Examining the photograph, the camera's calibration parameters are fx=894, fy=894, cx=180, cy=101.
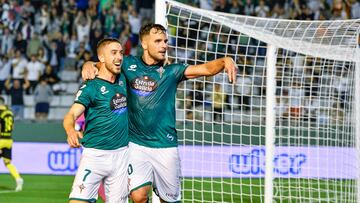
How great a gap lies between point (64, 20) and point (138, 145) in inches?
583

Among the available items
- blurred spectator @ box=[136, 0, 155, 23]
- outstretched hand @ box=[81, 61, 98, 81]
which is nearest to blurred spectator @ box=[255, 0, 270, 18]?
blurred spectator @ box=[136, 0, 155, 23]

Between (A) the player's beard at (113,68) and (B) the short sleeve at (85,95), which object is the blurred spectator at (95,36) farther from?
(B) the short sleeve at (85,95)

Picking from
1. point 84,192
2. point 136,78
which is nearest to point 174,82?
point 136,78

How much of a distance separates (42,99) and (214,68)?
A: 1323cm

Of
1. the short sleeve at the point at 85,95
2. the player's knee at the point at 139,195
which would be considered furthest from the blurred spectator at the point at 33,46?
the short sleeve at the point at 85,95

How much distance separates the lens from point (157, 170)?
864 cm

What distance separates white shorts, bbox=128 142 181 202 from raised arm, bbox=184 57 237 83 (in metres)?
0.79

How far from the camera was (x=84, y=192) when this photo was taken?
26.1 ft

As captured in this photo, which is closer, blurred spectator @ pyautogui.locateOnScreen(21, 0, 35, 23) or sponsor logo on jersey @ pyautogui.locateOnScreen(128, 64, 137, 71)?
sponsor logo on jersey @ pyautogui.locateOnScreen(128, 64, 137, 71)

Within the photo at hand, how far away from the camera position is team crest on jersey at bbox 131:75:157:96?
8516 mm

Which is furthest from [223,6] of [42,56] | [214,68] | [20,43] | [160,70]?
[214,68]

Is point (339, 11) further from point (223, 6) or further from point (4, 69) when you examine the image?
point (4, 69)

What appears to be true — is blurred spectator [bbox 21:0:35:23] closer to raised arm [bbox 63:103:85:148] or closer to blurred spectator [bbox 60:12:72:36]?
blurred spectator [bbox 60:12:72:36]

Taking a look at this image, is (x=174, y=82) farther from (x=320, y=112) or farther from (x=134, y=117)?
(x=320, y=112)
